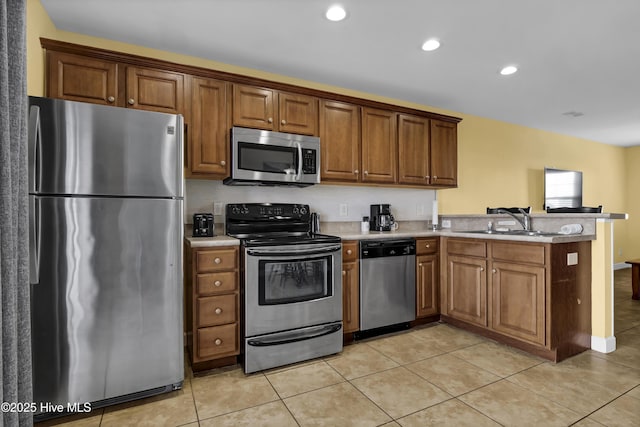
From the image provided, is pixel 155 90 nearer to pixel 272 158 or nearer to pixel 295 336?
pixel 272 158

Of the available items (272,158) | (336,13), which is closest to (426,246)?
(272,158)

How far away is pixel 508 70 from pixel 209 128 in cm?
284

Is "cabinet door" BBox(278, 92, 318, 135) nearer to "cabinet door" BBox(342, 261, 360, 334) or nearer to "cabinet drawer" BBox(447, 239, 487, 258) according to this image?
"cabinet door" BBox(342, 261, 360, 334)

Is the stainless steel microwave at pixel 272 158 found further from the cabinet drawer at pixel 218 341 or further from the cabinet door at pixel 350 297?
the cabinet drawer at pixel 218 341

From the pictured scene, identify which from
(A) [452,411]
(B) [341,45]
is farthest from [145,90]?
(A) [452,411]

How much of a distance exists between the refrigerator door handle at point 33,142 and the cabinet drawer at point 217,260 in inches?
39.5

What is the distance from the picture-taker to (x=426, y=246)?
3.38m

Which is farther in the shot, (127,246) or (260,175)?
(260,175)

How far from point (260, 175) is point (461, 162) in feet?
9.85

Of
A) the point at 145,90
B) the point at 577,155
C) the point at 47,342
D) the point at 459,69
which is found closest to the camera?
the point at 47,342

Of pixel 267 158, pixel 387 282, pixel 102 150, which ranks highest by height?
pixel 267 158

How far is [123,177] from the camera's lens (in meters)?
1.96

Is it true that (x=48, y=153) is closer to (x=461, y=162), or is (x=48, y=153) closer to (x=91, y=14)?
(x=91, y=14)

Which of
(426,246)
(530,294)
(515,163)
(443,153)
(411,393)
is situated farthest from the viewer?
(515,163)
